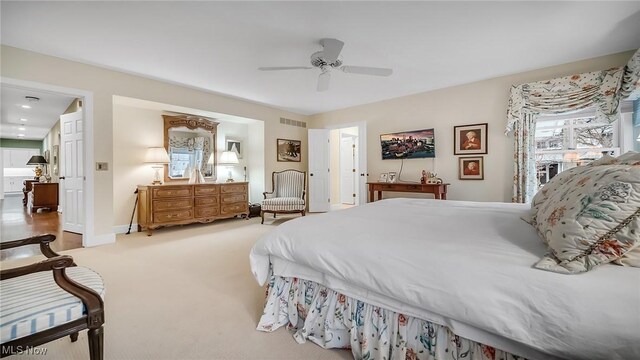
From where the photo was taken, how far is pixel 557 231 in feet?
3.30

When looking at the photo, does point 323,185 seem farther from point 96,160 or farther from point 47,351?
point 47,351

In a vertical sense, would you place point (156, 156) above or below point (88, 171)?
above

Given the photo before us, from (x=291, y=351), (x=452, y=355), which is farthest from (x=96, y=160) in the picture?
(x=452, y=355)

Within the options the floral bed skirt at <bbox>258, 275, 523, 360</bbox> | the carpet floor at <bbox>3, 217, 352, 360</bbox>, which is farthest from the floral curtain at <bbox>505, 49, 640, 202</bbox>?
the carpet floor at <bbox>3, 217, 352, 360</bbox>

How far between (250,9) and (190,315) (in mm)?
2555

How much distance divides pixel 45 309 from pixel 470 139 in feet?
16.3

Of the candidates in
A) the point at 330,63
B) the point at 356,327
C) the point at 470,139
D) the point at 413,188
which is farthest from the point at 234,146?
the point at 356,327

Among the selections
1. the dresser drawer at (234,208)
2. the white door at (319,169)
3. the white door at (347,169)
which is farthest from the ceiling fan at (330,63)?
the white door at (347,169)

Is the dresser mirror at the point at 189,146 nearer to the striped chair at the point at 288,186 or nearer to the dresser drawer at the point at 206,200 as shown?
the dresser drawer at the point at 206,200

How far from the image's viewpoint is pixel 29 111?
5770 mm

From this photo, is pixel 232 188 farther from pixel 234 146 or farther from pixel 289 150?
pixel 289 150

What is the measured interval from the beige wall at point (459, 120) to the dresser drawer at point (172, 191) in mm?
3513

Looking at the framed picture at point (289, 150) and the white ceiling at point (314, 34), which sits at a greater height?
the white ceiling at point (314, 34)

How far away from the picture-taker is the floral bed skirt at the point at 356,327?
1.10 metres
